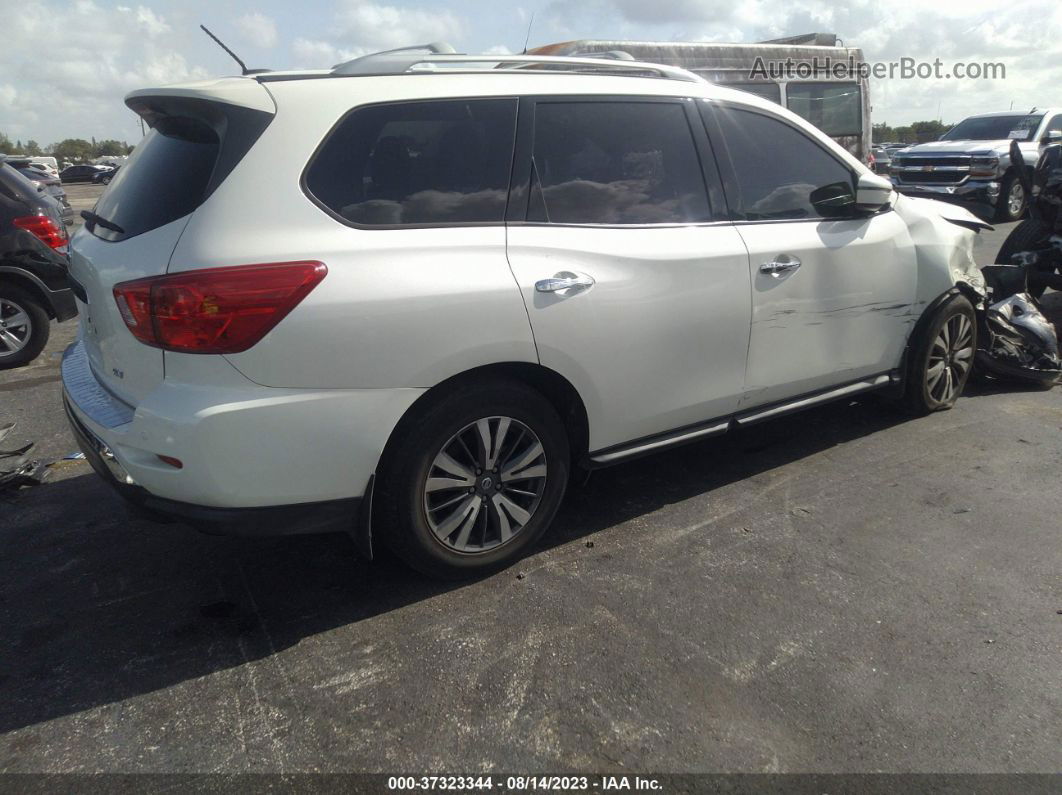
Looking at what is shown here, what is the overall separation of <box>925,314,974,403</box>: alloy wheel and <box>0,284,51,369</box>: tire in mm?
6315

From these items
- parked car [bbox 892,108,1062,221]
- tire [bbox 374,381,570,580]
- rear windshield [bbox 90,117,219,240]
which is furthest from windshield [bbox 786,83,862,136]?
rear windshield [bbox 90,117,219,240]

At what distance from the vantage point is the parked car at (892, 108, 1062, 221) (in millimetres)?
14898

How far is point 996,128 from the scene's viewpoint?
16.2 m

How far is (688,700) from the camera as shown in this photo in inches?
102

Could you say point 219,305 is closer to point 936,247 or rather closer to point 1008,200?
point 936,247

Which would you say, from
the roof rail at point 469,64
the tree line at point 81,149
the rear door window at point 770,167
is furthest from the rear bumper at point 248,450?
the tree line at point 81,149

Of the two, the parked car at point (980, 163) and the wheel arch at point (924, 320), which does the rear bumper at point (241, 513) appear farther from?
the parked car at point (980, 163)

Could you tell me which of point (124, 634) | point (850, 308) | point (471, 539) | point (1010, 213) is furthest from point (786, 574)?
point (1010, 213)

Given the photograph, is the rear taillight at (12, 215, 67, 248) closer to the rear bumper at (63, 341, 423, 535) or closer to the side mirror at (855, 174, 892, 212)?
the rear bumper at (63, 341, 423, 535)

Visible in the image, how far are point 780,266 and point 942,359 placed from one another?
1.73 meters

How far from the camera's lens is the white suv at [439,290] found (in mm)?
2623

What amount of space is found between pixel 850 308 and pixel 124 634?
3.45m

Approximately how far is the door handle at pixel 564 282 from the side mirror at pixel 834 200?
153cm

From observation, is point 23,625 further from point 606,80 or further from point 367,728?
point 606,80
